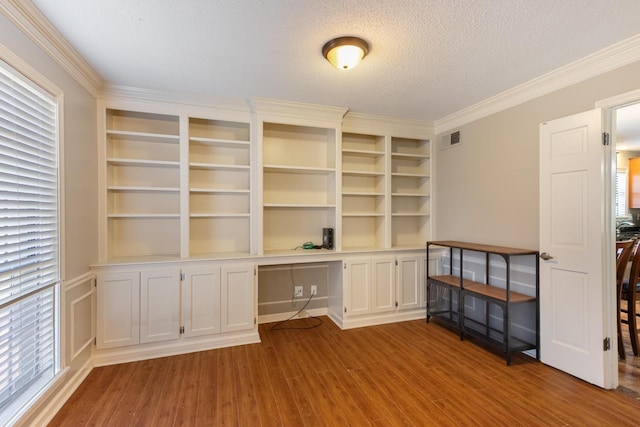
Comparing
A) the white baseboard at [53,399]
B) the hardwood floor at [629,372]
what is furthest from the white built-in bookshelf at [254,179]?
the hardwood floor at [629,372]

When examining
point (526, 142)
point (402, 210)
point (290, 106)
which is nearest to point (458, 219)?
point (402, 210)

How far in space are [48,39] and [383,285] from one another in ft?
11.6

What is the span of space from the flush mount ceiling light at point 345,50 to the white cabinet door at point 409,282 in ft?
7.60

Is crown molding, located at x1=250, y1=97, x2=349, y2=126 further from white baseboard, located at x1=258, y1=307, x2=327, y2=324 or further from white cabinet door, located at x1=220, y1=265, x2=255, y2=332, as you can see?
white baseboard, located at x1=258, y1=307, x2=327, y2=324

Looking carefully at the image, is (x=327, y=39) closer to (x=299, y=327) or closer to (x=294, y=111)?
(x=294, y=111)

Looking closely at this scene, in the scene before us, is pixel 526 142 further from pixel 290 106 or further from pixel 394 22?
pixel 290 106

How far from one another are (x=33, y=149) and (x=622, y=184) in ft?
25.8

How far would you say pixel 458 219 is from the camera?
3.52 meters

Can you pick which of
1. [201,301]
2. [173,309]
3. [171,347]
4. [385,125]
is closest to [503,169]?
[385,125]

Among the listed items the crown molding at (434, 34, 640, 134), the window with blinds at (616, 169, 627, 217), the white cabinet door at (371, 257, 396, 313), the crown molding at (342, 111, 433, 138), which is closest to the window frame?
the crown molding at (342, 111, 433, 138)

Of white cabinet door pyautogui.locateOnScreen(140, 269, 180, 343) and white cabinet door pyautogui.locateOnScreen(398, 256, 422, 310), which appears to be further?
white cabinet door pyautogui.locateOnScreen(398, 256, 422, 310)

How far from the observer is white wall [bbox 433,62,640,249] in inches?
91.7

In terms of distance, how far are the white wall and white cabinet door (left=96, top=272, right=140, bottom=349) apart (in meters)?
3.46

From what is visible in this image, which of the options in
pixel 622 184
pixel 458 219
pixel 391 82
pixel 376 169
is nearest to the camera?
pixel 391 82
